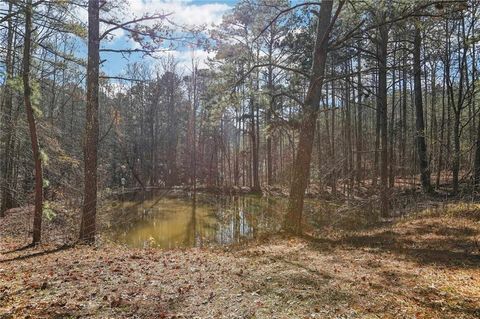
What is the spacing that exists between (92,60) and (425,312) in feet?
27.6

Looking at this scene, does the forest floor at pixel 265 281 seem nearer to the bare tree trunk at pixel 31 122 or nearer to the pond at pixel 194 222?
the bare tree trunk at pixel 31 122

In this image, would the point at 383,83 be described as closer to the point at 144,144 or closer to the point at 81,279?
the point at 81,279

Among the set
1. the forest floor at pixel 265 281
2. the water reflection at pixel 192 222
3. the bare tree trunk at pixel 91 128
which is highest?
the bare tree trunk at pixel 91 128

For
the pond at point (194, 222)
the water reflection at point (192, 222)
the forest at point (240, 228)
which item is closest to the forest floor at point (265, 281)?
the forest at point (240, 228)

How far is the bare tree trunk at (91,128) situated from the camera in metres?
8.40

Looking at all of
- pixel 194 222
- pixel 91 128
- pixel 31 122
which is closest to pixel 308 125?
pixel 91 128

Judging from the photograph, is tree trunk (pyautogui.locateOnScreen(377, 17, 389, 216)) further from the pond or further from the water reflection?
the water reflection

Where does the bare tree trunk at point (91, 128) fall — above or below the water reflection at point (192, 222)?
above

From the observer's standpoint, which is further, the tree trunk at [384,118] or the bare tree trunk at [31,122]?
the tree trunk at [384,118]

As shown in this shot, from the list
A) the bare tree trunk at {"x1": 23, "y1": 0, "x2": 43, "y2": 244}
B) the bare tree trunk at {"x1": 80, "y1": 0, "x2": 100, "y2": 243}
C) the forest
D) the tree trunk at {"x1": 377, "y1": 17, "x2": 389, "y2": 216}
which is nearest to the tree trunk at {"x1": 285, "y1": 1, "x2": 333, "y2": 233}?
the forest

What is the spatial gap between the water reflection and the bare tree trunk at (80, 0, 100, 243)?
1.81 meters

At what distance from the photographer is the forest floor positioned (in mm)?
3709

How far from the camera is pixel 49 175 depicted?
558 inches

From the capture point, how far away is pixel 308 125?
8.37 m
